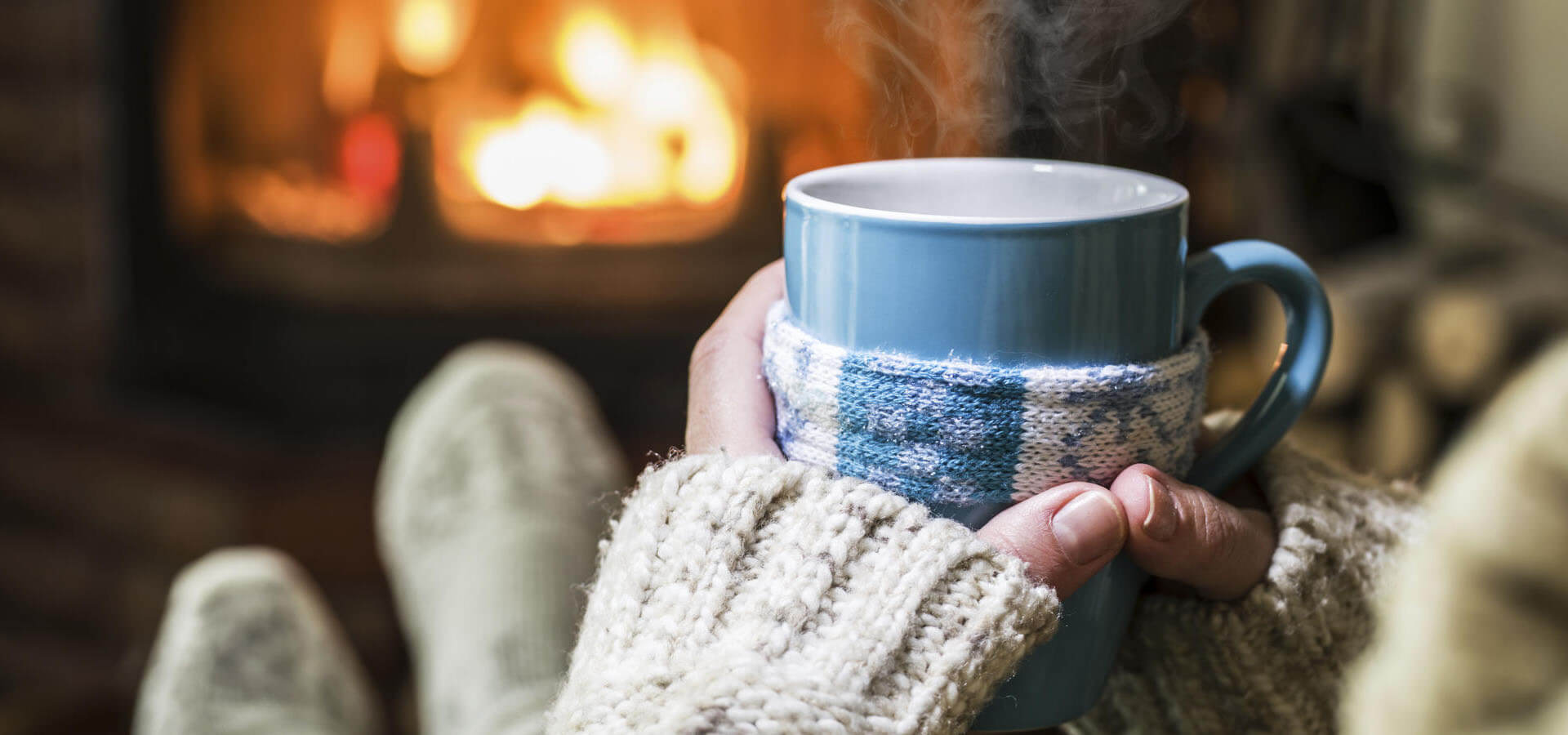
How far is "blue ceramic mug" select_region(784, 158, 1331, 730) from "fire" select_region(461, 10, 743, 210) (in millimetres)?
1015

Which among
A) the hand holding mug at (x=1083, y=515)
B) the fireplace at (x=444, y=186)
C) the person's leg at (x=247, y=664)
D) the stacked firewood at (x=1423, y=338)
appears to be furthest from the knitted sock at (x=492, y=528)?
the stacked firewood at (x=1423, y=338)

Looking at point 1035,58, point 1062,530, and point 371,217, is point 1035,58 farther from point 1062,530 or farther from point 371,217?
point 371,217

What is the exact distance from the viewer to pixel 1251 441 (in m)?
0.44

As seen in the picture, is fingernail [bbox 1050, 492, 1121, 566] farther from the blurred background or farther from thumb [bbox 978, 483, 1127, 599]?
the blurred background

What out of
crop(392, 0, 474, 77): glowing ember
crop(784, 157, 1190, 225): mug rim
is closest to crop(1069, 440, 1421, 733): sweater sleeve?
crop(784, 157, 1190, 225): mug rim

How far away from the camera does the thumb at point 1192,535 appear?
0.38 m

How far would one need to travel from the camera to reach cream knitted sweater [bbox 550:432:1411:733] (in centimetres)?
34

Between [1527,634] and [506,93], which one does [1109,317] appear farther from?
[506,93]

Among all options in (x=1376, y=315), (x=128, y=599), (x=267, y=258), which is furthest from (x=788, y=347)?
(x=128, y=599)

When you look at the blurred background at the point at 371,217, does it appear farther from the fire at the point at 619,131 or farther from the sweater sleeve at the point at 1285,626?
the sweater sleeve at the point at 1285,626

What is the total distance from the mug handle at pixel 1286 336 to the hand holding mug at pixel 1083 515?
0.02 m

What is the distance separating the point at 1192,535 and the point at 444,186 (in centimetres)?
119

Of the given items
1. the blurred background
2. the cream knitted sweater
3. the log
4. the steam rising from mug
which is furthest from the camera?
the blurred background

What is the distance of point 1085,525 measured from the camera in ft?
1.23
